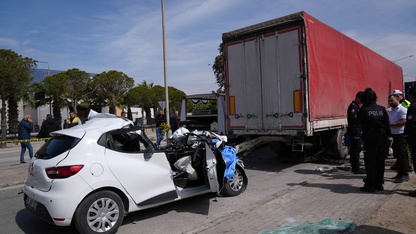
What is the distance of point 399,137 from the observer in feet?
23.0

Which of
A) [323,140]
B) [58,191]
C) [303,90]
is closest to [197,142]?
[58,191]

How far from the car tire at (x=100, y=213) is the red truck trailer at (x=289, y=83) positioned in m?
4.34

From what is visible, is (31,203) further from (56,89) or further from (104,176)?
(56,89)

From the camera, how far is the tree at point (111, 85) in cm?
3538

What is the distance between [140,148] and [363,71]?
9145 mm

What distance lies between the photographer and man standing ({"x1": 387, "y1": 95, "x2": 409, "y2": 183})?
260 inches

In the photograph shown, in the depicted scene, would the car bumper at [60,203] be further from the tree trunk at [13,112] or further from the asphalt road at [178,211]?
the tree trunk at [13,112]

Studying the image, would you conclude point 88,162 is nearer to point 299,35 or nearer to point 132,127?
point 132,127

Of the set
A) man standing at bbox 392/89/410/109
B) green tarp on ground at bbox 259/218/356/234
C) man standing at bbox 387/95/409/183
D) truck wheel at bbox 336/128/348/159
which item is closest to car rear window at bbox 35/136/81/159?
green tarp on ground at bbox 259/218/356/234

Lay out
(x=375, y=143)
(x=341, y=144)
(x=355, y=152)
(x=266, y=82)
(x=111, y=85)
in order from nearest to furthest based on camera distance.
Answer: (x=375, y=143)
(x=355, y=152)
(x=266, y=82)
(x=341, y=144)
(x=111, y=85)

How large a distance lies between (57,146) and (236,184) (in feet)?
10.6

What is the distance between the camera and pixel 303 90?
749cm

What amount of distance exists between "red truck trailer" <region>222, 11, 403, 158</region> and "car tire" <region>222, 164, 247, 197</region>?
192 cm

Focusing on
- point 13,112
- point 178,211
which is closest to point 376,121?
point 178,211
